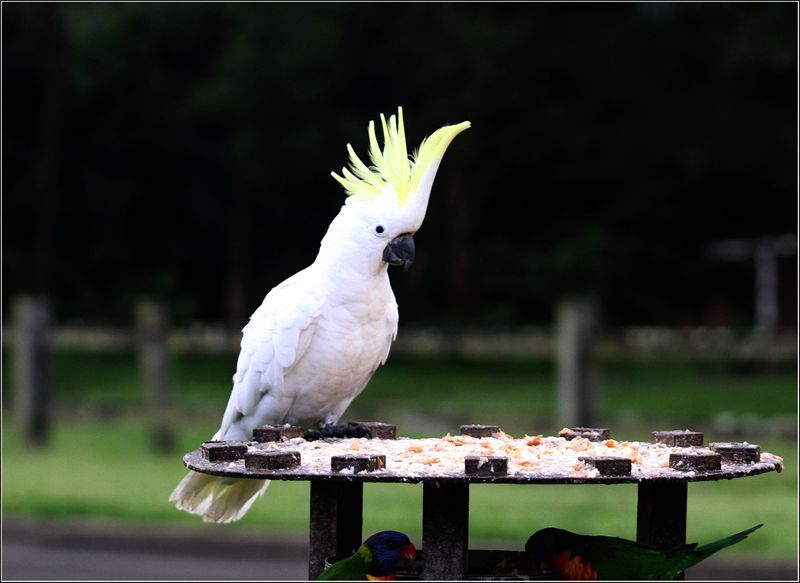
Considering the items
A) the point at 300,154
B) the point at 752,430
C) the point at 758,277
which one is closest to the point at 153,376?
the point at 752,430

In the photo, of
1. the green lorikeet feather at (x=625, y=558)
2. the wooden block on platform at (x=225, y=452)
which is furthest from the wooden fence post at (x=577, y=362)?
the wooden block on platform at (x=225, y=452)

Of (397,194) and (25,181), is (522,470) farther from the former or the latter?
(25,181)

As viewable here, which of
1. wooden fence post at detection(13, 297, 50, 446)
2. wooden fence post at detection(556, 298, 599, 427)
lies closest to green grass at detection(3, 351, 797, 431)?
wooden fence post at detection(13, 297, 50, 446)

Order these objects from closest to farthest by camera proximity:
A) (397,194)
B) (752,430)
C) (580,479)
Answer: (580,479) → (397,194) → (752,430)

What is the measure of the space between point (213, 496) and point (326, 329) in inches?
22.7

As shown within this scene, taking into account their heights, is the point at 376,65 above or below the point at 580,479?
above

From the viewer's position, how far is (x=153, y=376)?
9227mm

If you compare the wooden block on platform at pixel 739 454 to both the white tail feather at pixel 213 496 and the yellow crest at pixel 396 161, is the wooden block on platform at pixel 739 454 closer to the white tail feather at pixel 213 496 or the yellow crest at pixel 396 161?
the yellow crest at pixel 396 161

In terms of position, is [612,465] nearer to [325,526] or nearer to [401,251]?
[325,526]

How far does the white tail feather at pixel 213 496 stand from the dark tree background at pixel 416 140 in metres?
11.2

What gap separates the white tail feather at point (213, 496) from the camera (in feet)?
11.1

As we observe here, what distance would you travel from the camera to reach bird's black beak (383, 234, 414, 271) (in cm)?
316

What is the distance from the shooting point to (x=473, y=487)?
8.23 meters

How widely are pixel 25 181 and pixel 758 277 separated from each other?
978 centimetres
